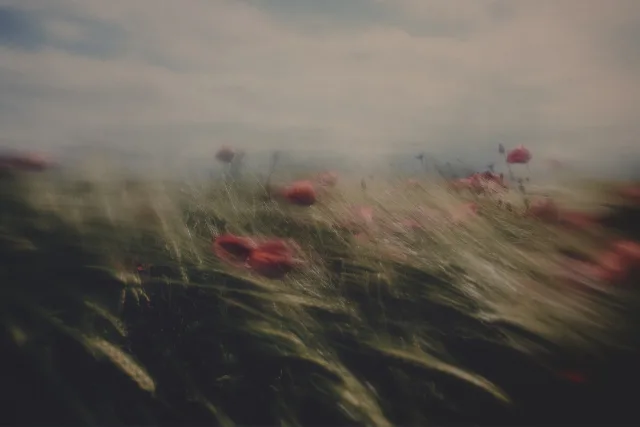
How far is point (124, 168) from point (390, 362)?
0.71 metres

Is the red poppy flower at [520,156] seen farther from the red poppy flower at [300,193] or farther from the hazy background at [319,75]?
the red poppy flower at [300,193]

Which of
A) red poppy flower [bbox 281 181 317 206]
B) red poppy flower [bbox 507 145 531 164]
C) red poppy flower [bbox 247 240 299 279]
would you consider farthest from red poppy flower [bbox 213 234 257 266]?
red poppy flower [bbox 507 145 531 164]

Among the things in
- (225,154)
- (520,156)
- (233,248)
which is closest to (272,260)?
(233,248)

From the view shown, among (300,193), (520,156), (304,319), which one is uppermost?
(520,156)

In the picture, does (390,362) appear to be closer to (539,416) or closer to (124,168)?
(539,416)

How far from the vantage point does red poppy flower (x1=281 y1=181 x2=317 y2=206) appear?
1.47 meters

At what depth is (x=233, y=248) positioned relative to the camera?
144 centimetres

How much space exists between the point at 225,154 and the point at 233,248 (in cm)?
22

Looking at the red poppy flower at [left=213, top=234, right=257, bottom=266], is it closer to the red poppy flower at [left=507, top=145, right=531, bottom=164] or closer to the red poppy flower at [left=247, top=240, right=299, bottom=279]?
the red poppy flower at [left=247, top=240, right=299, bottom=279]

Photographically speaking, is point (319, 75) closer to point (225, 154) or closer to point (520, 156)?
point (225, 154)

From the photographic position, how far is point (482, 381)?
134cm

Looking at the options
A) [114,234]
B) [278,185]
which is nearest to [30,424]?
[114,234]

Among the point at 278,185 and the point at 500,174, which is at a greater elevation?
the point at 500,174

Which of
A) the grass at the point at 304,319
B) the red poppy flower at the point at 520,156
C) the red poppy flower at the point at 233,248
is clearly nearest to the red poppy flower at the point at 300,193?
the grass at the point at 304,319
